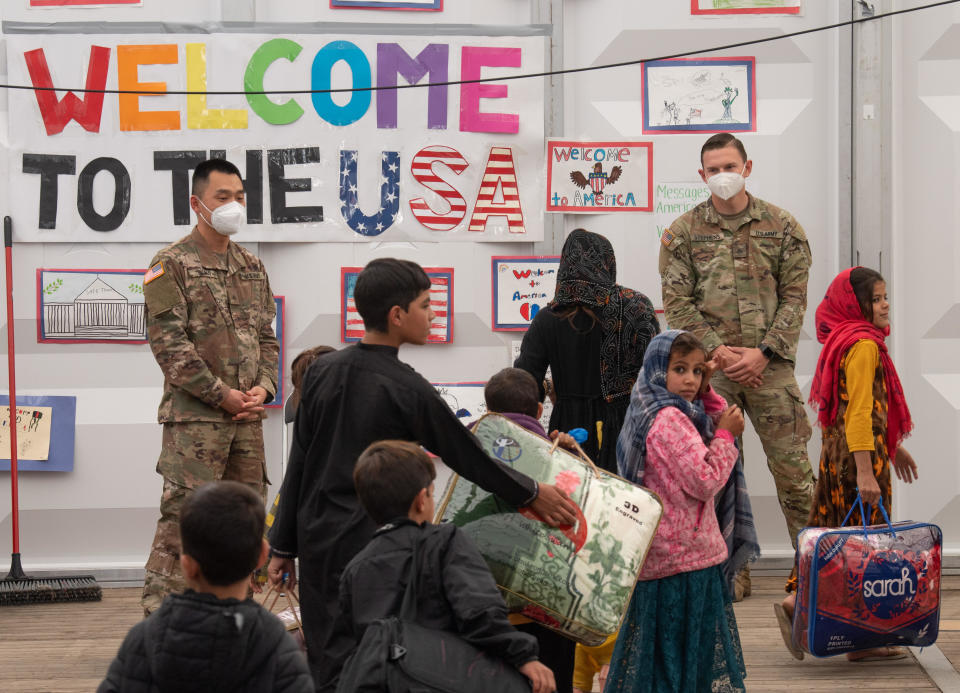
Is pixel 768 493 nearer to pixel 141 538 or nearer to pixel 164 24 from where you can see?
pixel 141 538

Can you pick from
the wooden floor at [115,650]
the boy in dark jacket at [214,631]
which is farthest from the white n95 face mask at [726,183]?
the boy in dark jacket at [214,631]

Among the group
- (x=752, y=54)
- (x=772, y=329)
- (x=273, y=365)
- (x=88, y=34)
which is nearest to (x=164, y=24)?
(x=88, y=34)

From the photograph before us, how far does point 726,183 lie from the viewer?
5.29 meters

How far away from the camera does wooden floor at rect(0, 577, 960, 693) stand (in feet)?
14.3

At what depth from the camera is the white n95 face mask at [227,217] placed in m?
4.62

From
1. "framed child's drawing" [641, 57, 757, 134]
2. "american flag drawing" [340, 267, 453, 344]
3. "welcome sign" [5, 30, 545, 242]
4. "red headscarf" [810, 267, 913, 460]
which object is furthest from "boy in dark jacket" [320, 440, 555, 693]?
"framed child's drawing" [641, 57, 757, 134]

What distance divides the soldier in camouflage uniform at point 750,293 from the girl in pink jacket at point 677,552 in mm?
1670

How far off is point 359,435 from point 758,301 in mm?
2829

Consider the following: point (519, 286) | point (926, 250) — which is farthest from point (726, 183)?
point (926, 250)

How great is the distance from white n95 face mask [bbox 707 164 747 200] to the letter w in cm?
303

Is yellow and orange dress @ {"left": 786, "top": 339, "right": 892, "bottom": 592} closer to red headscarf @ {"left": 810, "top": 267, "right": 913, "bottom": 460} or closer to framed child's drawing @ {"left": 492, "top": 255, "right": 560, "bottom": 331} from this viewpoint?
red headscarf @ {"left": 810, "top": 267, "right": 913, "bottom": 460}

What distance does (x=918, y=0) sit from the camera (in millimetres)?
5891

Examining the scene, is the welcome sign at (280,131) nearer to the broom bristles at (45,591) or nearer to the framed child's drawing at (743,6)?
the framed child's drawing at (743,6)

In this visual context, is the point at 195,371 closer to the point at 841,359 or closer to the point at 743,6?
the point at 841,359
